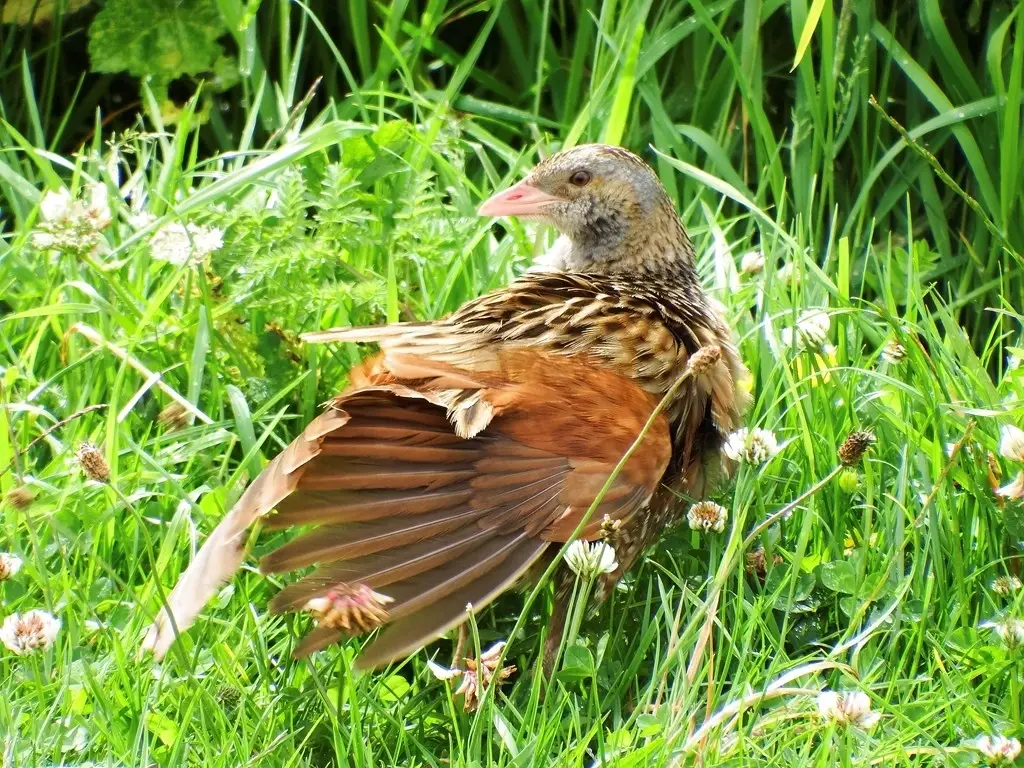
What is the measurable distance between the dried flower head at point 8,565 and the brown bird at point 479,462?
292mm

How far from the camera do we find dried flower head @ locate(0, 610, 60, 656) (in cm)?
247

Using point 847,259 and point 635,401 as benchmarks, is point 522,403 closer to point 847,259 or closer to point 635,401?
point 635,401

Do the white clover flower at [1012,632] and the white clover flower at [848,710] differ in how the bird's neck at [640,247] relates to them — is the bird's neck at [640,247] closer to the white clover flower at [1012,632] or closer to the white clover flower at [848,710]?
the white clover flower at [1012,632]

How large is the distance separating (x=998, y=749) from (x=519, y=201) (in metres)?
1.86

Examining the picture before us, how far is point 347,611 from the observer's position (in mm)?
2156

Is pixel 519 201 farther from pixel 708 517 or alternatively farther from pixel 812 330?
pixel 708 517

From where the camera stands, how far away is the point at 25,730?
2.52 meters

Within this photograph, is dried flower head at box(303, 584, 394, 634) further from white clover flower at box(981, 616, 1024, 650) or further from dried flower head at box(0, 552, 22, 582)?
white clover flower at box(981, 616, 1024, 650)

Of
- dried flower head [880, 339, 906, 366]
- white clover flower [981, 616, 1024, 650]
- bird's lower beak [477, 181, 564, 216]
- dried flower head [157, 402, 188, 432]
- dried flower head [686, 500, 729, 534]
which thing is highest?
bird's lower beak [477, 181, 564, 216]

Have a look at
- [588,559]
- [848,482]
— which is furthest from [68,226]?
[848,482]

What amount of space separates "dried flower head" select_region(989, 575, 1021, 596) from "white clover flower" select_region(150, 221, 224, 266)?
6.26 ft

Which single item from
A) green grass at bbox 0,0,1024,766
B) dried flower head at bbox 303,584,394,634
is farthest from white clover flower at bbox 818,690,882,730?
dried flower head at bbox 303,584,394,634

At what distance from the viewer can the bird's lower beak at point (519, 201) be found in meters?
3.64

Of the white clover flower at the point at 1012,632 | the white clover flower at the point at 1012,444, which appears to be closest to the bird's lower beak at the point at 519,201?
the white clover flower at the point at 1012,444
